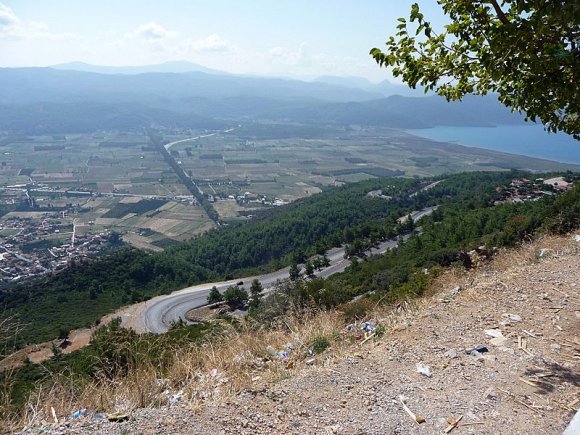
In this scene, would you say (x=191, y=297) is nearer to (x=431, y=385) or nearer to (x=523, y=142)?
(x=431, y=385)

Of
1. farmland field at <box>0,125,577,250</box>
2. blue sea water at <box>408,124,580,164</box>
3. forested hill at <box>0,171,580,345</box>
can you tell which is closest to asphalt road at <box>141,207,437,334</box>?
forested hill at <box>0,171,580,345</box>

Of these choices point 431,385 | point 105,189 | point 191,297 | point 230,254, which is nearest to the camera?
point 431,385

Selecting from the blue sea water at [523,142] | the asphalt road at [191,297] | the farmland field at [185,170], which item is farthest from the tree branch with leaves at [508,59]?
the blue sea water at [523,142]

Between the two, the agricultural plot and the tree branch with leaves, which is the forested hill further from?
the agricultural plot

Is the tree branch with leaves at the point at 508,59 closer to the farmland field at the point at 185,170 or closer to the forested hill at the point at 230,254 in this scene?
the forested hill at the point at 230,254

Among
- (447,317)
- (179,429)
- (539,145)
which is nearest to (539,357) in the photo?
(447,317)

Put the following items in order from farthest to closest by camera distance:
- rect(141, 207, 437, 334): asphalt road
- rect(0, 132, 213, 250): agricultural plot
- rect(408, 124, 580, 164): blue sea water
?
1. rect(408, 124, 580, 164): blue sea water
2. rect(0, 132, 213, 250): agricultural plot
3. rect(141, 207, 437, 334): asphalt road

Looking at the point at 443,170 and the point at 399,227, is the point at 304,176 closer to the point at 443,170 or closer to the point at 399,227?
the point at 443,170

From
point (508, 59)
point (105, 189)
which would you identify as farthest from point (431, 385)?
point (105, 189)
